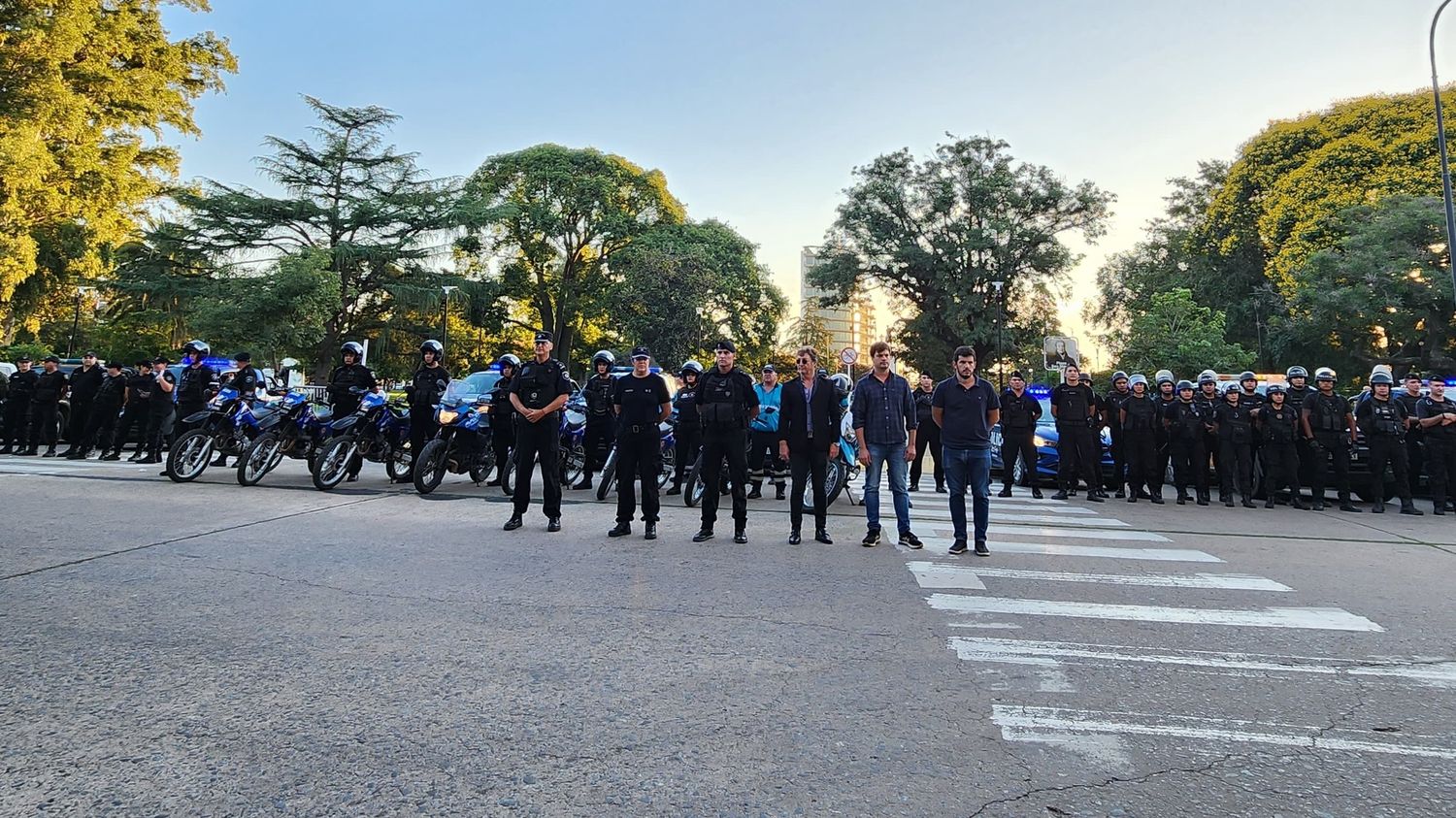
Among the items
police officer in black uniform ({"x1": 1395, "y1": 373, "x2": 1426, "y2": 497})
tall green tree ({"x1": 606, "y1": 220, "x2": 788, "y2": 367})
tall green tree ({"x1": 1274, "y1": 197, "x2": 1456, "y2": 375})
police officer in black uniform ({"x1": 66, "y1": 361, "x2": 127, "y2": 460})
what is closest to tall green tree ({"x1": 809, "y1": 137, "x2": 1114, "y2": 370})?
tall green tree ({"x1": 606, "y1": 220, "x2": 788, "y2": 367})

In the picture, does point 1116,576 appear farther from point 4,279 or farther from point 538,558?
point 4,279

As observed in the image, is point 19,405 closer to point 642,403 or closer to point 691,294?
point 642,403

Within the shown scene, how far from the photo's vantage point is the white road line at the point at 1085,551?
713cm

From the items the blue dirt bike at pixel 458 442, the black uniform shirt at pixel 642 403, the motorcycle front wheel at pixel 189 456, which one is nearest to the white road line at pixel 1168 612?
the black uniform shirt at pixel 642 403

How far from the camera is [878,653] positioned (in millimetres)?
4074

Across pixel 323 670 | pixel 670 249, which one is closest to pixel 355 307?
pixel 670 249

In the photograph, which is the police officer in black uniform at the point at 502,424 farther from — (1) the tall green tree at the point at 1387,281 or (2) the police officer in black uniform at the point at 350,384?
(1) the tall green tree at the point at 1387,281

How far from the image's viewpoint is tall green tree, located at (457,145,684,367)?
158 feet

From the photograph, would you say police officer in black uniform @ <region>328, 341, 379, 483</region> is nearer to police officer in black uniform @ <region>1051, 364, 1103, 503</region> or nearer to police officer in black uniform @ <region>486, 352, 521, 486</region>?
police officer in black uniform @ <region>486, 352, 521, 486</region>

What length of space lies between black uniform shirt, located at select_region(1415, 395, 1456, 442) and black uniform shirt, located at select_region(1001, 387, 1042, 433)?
523 centimetres

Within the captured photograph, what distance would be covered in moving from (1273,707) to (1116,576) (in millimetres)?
2877

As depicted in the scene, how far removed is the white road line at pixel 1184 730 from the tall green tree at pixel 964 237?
138 ft

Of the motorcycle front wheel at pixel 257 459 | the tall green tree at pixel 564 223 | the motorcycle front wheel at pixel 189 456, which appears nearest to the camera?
the motorcycle front wheel at pixel 257 459

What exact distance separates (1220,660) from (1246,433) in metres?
8.89
